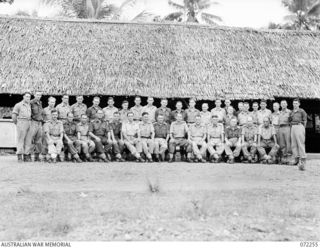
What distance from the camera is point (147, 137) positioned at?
992 cm

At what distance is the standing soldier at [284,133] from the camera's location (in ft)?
32.1

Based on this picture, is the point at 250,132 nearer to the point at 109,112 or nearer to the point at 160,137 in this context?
the point at 160,137

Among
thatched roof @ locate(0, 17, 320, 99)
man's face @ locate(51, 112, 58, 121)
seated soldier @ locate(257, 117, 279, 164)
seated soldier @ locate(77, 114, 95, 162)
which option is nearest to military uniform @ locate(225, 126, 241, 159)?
seated soldier @ locate(257, 117, 279, 164)

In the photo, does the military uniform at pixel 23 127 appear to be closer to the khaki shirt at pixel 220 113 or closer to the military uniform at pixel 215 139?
the military uniform at pixel 215 139

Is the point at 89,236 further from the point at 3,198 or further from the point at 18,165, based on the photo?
the point at 18,165

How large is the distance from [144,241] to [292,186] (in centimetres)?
348

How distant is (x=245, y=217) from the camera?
4.83 metres

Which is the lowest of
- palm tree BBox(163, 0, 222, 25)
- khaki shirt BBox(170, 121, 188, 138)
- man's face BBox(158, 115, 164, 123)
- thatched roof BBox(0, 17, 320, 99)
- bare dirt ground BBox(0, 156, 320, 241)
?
A: bare dirt ground BBox(0, 156, 320, 241)

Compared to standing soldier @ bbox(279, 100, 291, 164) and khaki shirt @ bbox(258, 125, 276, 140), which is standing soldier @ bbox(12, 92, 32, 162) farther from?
standing soldier @ bbox(279, 100, 291, 164)

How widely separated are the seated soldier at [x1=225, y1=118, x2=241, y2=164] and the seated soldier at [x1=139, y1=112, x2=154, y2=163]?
1732mm

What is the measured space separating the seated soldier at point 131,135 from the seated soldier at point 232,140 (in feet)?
6.52

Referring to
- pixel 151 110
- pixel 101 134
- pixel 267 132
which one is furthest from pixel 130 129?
pixel 267 132

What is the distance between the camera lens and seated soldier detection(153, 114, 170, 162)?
9.80m

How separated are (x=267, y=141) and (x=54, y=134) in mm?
4817
